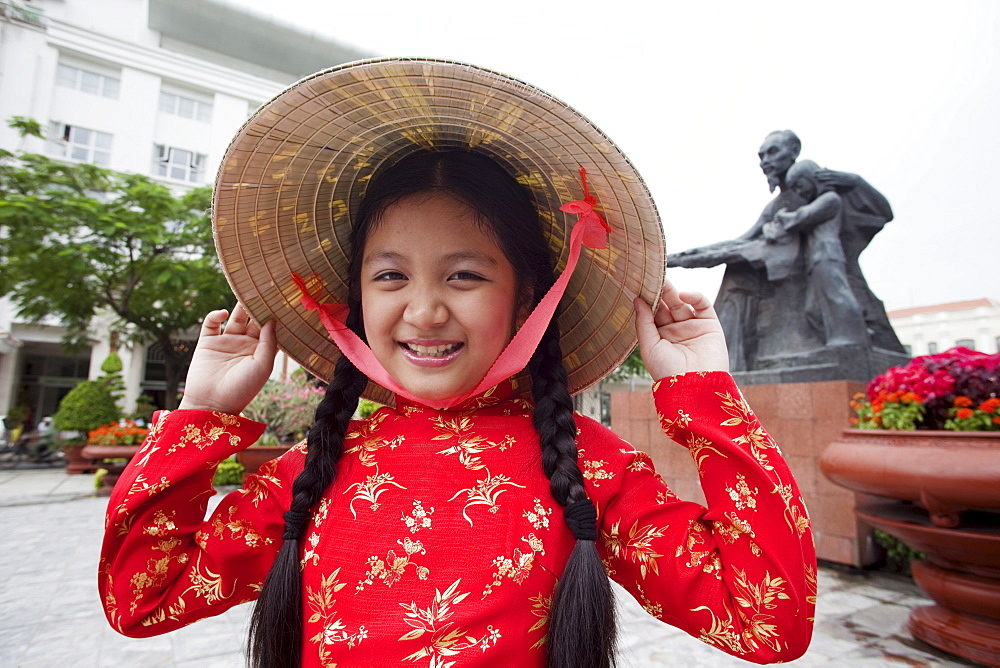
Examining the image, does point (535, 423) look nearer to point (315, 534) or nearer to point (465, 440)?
point (465, 440)

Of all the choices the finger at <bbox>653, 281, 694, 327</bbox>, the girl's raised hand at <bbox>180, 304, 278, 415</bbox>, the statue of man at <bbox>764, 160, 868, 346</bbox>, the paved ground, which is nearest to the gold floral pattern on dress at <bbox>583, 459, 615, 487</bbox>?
the finger at <bbox>653, 281, 694, 327</bbox>

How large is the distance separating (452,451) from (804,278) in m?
4.83

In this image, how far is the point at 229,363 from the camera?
4.15ft

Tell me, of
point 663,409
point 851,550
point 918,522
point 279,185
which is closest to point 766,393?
point 851,550

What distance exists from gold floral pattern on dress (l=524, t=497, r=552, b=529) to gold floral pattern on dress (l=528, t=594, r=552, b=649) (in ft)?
0.37

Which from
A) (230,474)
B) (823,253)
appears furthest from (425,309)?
(230,474)

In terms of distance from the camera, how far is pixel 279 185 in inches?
50.8

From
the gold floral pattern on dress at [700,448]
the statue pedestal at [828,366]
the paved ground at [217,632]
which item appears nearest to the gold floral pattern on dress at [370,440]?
the gold floral pattern on dress at [700,448]

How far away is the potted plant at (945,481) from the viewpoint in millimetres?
2346

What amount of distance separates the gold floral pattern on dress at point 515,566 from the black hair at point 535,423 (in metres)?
0.06

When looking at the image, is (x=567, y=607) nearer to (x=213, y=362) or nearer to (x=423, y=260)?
(x=423, y=260)

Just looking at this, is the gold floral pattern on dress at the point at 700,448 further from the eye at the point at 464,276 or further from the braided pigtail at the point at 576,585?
the eye at the point at 464,276

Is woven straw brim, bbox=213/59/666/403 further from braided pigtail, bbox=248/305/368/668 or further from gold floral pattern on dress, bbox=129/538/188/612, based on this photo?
gold floral pattern on dress, bbox=129/538/188/612

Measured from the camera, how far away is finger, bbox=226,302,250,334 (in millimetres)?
1332
